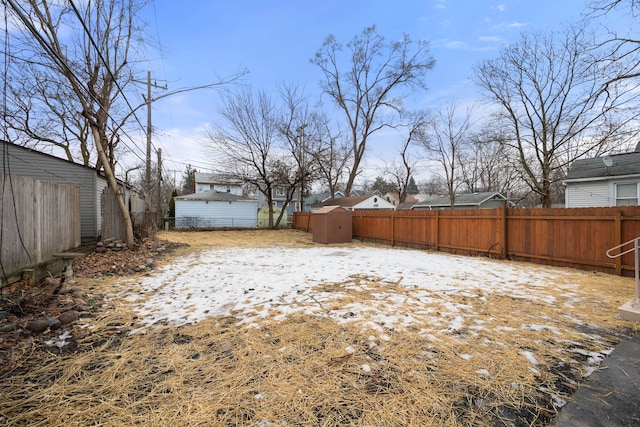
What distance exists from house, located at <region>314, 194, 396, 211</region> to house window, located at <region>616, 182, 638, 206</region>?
18.6m

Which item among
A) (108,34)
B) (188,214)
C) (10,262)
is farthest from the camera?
(188,214)

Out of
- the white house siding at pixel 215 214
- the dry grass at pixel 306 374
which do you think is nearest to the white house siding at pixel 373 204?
the white house siding at pixel 215 214

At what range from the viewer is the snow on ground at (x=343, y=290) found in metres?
3.56

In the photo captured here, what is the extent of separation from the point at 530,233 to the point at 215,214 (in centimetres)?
2012

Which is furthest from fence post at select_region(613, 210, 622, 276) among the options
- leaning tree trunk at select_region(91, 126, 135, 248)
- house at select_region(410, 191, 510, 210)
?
house at select_region(410, 191, 510, 210)

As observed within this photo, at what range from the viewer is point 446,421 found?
1750mm

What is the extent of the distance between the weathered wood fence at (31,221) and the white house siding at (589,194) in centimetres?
1689

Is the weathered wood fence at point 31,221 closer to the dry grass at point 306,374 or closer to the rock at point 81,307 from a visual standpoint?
the rock at point 81,307

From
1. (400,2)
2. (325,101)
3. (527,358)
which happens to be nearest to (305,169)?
(325,101)

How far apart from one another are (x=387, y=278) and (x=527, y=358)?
309 cm

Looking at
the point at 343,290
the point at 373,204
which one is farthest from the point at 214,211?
the point at 343,290

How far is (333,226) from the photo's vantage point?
12.1 metres

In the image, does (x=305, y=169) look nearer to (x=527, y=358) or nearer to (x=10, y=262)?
(x=10, y=262)

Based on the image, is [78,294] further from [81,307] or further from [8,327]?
[8,327]
